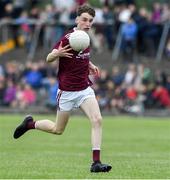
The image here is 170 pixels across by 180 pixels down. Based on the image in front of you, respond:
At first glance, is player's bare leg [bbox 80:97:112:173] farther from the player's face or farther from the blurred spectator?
the blurred spectator

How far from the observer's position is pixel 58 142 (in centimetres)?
2098

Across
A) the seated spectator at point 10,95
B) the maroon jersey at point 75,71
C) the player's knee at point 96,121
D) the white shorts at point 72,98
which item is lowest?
the seated spectator at point 10,95

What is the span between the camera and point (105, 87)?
35.3 meters

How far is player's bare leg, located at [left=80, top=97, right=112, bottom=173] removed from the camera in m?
13.0

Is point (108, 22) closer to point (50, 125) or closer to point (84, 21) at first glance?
point (50, 125)

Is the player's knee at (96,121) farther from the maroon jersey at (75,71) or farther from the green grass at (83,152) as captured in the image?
the green grass at (83,152)

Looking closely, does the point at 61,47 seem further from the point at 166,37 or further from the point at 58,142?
the point at 166,37

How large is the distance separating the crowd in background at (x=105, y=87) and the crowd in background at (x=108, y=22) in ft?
3.78

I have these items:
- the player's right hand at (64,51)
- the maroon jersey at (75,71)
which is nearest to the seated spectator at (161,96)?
the maroon jersey at (75,71)

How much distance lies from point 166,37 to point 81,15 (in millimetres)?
23613

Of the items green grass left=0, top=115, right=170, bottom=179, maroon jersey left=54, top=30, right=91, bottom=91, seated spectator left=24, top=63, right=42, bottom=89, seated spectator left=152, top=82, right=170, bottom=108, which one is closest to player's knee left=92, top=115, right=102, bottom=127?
maroon jersey left=54, top=30, right=91, bottom=91

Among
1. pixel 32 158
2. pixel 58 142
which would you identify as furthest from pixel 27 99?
pixel 32 158

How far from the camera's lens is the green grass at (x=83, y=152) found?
1281 cm

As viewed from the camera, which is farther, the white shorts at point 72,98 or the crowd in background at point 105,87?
the crowd in background at point 105,87
